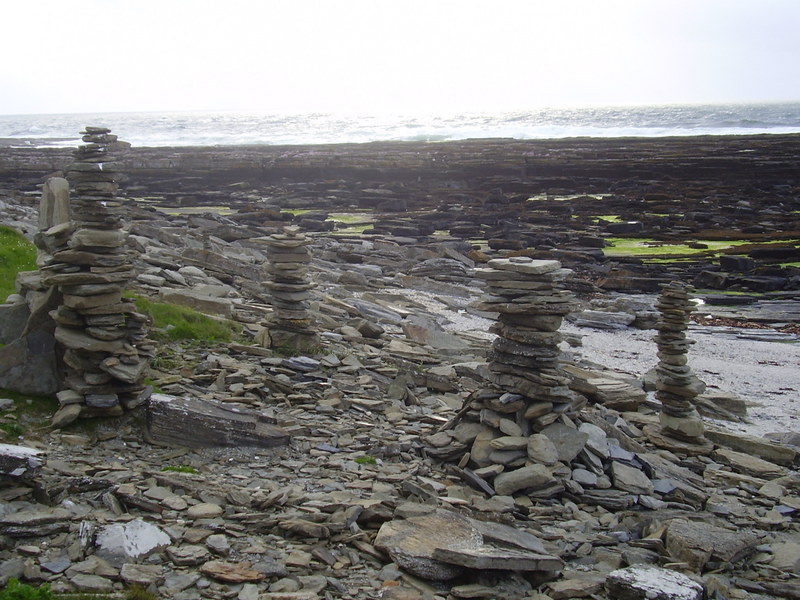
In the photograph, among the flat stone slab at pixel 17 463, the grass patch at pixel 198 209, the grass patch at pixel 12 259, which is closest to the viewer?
the flat stone slab at pixel 17 463

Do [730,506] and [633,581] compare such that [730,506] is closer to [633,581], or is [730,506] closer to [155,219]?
[633,581]

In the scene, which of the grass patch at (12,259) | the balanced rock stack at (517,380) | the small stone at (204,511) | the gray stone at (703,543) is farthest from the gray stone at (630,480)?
the grass patch at (12,259)

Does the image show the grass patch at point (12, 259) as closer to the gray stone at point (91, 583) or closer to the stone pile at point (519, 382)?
the gray stone at point (91, 583)

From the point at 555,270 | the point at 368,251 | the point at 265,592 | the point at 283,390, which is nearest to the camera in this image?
the point at 265,592

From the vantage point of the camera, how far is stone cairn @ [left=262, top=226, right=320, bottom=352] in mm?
11078

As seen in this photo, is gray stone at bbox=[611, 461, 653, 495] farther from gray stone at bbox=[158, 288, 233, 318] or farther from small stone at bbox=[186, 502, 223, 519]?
gray stone at bbox=[158, 288, 233, 318]

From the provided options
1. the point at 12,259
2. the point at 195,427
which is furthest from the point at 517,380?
the point at 12,259

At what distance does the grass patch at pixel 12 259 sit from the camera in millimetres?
10993

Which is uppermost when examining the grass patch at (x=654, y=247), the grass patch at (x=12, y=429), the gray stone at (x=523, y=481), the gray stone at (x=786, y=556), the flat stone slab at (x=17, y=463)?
the flat stone slab at (x=17, y=463)

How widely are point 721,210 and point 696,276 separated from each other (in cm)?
1403

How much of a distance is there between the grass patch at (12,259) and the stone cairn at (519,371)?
23.7 feet

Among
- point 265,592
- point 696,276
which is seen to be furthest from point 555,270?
point 696,276

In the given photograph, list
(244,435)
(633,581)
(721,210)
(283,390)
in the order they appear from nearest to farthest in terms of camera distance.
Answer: (633,581) < (244,435) < (283,390) < (721,210)

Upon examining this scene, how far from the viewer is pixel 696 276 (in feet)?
71.8
